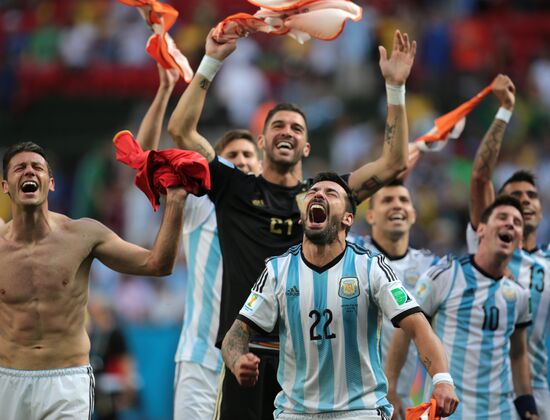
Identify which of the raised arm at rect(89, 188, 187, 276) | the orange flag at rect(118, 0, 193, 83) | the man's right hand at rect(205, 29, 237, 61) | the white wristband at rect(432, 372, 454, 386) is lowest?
the white wristband at rect(432, 372, 454, 386)

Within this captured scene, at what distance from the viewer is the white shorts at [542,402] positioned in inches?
378

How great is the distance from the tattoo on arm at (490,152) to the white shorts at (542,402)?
1.72 metres

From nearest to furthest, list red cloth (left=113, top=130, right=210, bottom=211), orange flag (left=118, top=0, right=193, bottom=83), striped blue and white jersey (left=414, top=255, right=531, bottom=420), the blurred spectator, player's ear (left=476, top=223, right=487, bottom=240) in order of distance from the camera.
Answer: red cloth (left=113, top=130, right=210, bottom=211) < striped blue and white jersey (left=414, top=255, right=531, bottom=420) < player's ear (left=476, top=223, right=487, bottom=240) < orange flag (left=118, top=0, right=193, bottom=83) < the blurred spectator

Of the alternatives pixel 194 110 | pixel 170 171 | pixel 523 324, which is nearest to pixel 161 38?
pixel 194 110

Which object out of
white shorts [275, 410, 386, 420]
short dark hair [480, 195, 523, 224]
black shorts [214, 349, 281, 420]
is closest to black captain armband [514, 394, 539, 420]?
short dark hair [480, 195, 523, 224]

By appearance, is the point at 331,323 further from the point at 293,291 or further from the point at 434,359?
the point at 434,359

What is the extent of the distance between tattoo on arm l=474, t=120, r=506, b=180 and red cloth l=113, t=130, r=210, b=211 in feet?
9.93

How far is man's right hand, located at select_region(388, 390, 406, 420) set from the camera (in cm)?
888

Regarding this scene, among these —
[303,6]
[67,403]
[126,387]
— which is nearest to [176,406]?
[67,403]

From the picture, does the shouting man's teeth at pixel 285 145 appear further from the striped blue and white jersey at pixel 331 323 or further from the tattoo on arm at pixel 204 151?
the striped blue and white jersey at pixel 331 323

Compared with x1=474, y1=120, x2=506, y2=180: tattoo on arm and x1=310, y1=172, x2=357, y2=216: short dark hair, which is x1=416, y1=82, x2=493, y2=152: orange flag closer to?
x1=474, y1=120, x2=506, y2=180: tattoo on arm

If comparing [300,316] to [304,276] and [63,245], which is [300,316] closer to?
[304,276]

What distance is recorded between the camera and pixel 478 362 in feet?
29.1

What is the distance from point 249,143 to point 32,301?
278 cm
